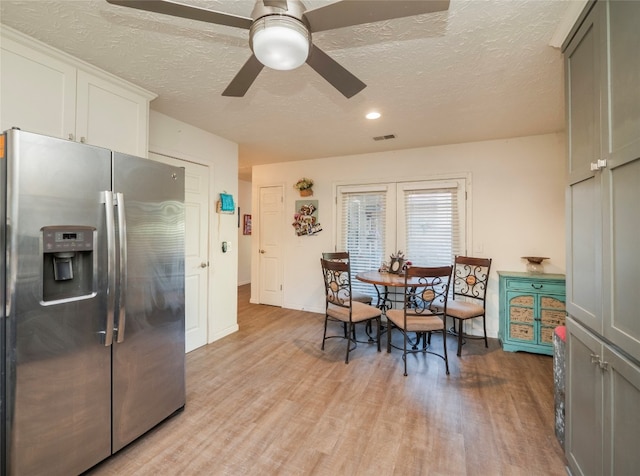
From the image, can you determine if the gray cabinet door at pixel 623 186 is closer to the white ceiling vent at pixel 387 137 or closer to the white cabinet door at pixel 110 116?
the white ceiling vent at pixel 387 137

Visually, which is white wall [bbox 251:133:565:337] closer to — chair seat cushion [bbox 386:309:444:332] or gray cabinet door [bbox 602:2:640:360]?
chair seat cushion [bbox 386:309:444:332]

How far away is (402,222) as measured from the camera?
4.10 m

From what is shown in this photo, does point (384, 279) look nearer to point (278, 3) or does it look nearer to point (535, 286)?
point (535, 286)

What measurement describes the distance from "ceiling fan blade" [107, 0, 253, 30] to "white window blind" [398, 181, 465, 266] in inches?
129

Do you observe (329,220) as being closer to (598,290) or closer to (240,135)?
(240,135)

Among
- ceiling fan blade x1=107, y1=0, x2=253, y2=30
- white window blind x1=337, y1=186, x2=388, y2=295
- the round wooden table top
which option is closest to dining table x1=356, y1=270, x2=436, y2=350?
the round wooden table top

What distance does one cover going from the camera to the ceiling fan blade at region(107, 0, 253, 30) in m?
1.09

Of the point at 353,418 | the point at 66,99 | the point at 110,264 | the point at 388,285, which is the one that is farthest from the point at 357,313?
the point at 66,99

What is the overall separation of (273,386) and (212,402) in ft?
Answer: 1.63

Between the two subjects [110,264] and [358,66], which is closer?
[110,264]

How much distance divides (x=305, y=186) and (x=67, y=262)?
342cm

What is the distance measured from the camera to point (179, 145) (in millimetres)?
3076

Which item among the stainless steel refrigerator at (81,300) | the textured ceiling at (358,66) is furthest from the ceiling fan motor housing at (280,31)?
the stainless steel refrigerator at (81,300)

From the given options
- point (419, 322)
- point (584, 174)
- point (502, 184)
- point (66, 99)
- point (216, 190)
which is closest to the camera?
point (584, 174)
